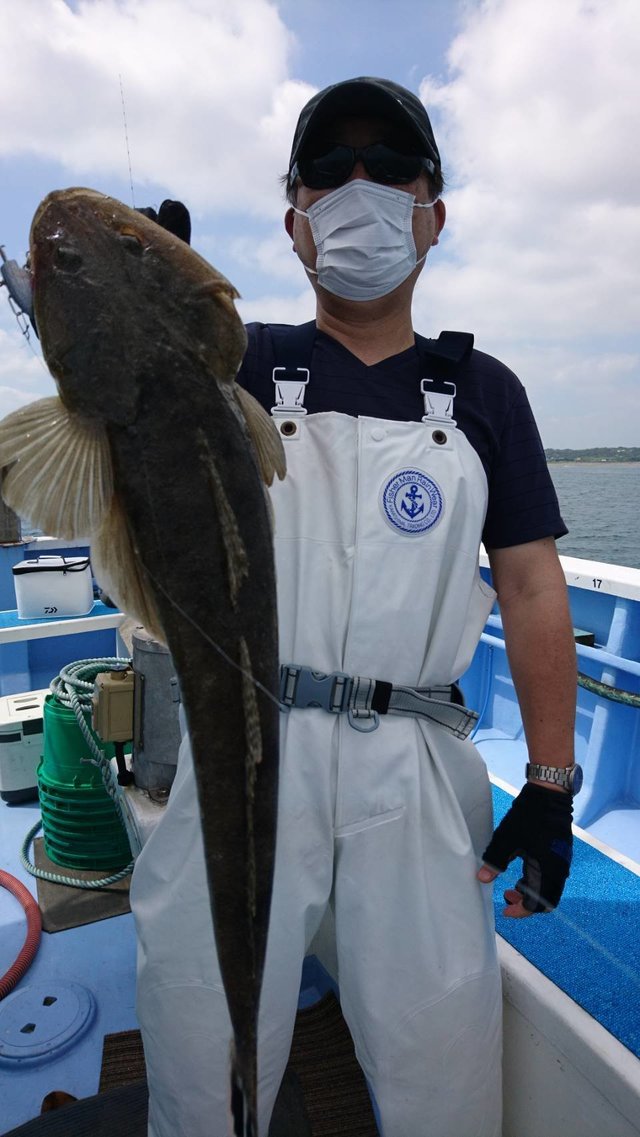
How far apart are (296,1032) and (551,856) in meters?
1.96

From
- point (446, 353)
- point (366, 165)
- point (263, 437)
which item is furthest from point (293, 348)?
point (263, 437)

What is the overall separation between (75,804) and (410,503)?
3431mm

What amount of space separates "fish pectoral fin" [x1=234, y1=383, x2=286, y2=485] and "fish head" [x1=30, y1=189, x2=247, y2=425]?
76 mm

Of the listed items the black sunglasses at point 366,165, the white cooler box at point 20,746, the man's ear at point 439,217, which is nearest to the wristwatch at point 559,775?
the man's ear at point 439,217

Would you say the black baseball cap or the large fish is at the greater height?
the black baseball cap

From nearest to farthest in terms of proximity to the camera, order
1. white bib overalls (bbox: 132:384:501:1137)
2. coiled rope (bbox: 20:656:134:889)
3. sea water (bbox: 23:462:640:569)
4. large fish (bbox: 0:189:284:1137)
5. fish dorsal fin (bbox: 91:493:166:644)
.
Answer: large fish (bbox: 0:189:284:1137), fish dorsal fin (bbox: 91:493:166:644), white bib overalls (bbox: 132:384:501:1137), coiled rope (bbox: 20:656:134:889), sea water (bbox: 23:462:640:569)

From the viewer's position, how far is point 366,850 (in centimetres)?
229

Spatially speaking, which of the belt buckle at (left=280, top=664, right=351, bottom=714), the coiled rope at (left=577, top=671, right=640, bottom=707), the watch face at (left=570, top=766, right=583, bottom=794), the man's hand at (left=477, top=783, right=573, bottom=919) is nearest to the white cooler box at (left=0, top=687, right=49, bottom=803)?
the belt buckle at (left=280, top=664, right=351, bottom=714)

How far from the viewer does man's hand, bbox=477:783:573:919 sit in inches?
95.3

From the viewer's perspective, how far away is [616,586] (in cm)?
646

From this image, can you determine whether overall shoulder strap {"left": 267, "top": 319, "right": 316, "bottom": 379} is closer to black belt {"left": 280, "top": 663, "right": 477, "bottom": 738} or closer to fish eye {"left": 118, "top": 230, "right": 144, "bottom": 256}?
fish eye {"left": 118, "top": 230, "right": 144, "bottom": 256}

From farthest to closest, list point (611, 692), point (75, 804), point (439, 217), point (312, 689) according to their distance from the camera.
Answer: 1. point (611, 692)
2. point (75, 804)
3. point (439, 217)
4. point (312, 689)

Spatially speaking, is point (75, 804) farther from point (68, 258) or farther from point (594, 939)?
point (68, 258)

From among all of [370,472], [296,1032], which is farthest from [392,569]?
[296,1032]
